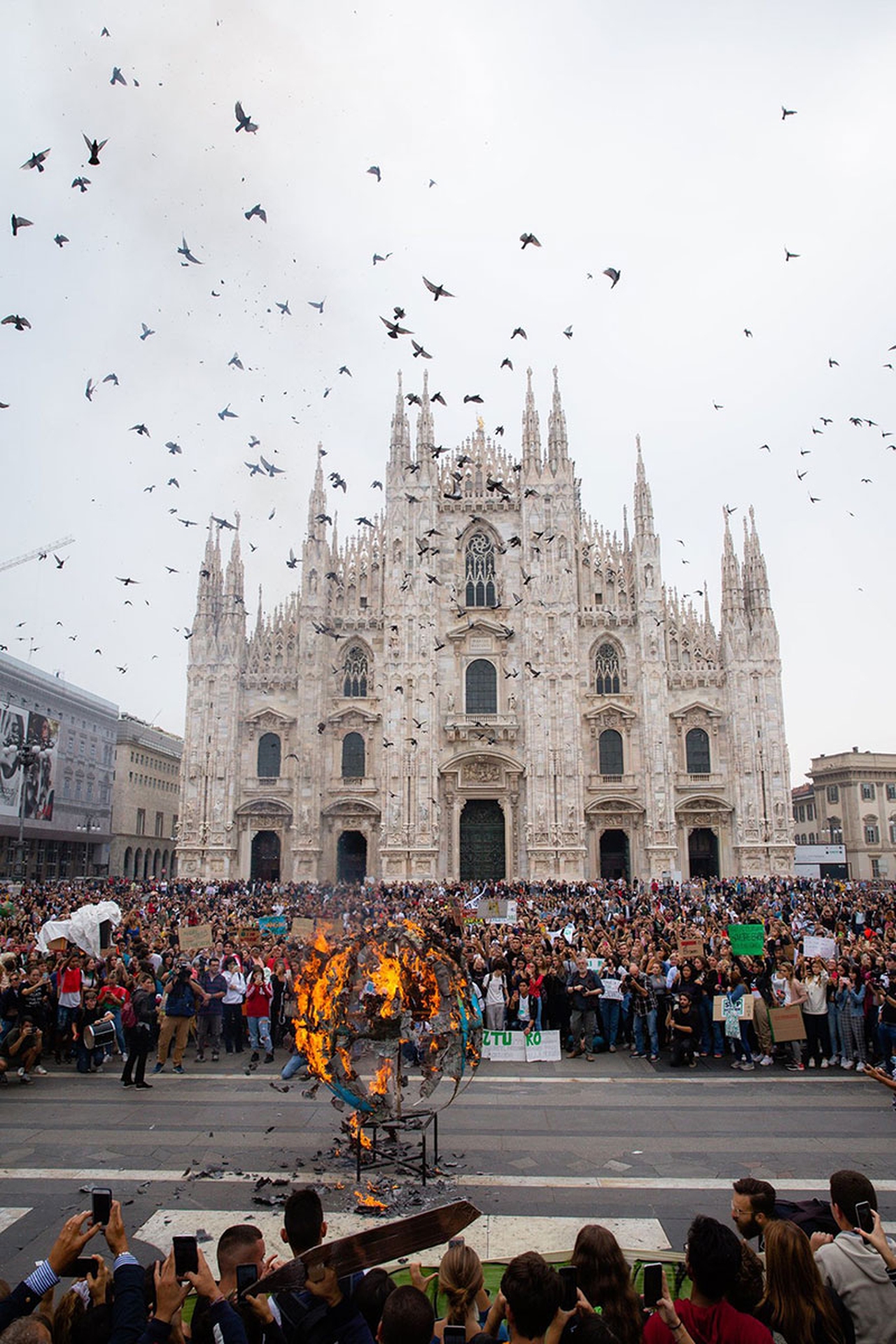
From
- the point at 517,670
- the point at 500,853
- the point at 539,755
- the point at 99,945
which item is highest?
the point at 517,670

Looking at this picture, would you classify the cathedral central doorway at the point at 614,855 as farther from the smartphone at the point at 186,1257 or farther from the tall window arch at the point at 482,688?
the smartphone at the point at 186,1257

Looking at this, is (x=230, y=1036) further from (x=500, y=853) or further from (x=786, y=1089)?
(x=500, y=853)

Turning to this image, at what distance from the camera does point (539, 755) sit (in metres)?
39.1

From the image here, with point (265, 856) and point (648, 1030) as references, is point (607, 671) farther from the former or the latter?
point (648, 1030)

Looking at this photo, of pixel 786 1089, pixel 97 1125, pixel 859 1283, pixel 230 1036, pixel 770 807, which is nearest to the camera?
pixel 859 1283

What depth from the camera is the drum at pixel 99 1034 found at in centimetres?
1238

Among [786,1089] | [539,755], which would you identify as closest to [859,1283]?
[786,1089]

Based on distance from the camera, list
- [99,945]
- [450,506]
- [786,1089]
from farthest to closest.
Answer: [450,506] → [99,945] → [786,1089]

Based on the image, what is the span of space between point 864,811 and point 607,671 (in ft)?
103

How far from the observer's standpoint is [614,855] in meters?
39.7

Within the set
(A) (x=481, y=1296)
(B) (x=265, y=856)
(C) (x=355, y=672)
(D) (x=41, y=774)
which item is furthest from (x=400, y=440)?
(A) (x=481, y=1296)

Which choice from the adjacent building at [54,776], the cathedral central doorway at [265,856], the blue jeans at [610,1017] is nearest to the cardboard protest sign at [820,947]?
the blue jeans at [610,1017]

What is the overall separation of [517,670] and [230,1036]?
1069 inches

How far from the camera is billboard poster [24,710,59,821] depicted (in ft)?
168
